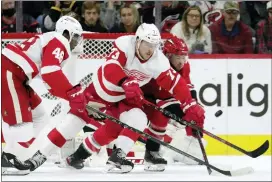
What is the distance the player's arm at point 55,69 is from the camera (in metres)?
2.51

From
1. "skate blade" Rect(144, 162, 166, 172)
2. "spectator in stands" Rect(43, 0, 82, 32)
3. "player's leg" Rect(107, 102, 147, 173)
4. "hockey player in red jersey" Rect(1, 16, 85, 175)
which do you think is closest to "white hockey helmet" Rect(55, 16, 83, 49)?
"hockey player in red jersey" Rect(1, 16, 85, 175)

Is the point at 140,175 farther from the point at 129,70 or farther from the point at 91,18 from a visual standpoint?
the point at 91,18

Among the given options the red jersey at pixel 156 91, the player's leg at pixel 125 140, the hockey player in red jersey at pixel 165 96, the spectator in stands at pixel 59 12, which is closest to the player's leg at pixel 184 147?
the hockey player in red jersey at pixel 165 96

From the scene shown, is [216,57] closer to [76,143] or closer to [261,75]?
[261,75]

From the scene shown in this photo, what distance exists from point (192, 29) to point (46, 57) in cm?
101

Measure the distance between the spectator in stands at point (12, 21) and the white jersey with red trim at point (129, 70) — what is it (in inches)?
17.8

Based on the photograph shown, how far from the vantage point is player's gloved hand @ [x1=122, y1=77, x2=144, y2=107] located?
261 centimetres

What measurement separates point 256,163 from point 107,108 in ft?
2.72

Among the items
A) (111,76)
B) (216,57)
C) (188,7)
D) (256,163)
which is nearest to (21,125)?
(111,76)

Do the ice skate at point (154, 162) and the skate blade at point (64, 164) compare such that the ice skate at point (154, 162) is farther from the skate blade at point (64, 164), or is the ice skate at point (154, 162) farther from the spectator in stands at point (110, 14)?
the spectator in stands at point (110, 14)

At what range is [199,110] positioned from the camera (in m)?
2.85

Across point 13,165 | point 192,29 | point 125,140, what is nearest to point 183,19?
point 192,29

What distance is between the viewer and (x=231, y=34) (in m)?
3.69

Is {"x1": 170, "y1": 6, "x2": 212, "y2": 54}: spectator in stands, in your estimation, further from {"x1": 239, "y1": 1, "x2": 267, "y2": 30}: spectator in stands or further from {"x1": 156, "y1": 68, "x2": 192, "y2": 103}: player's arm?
{"x1": 156, "y1": 68, "x2": 192, "y2": 103}: player's arm
